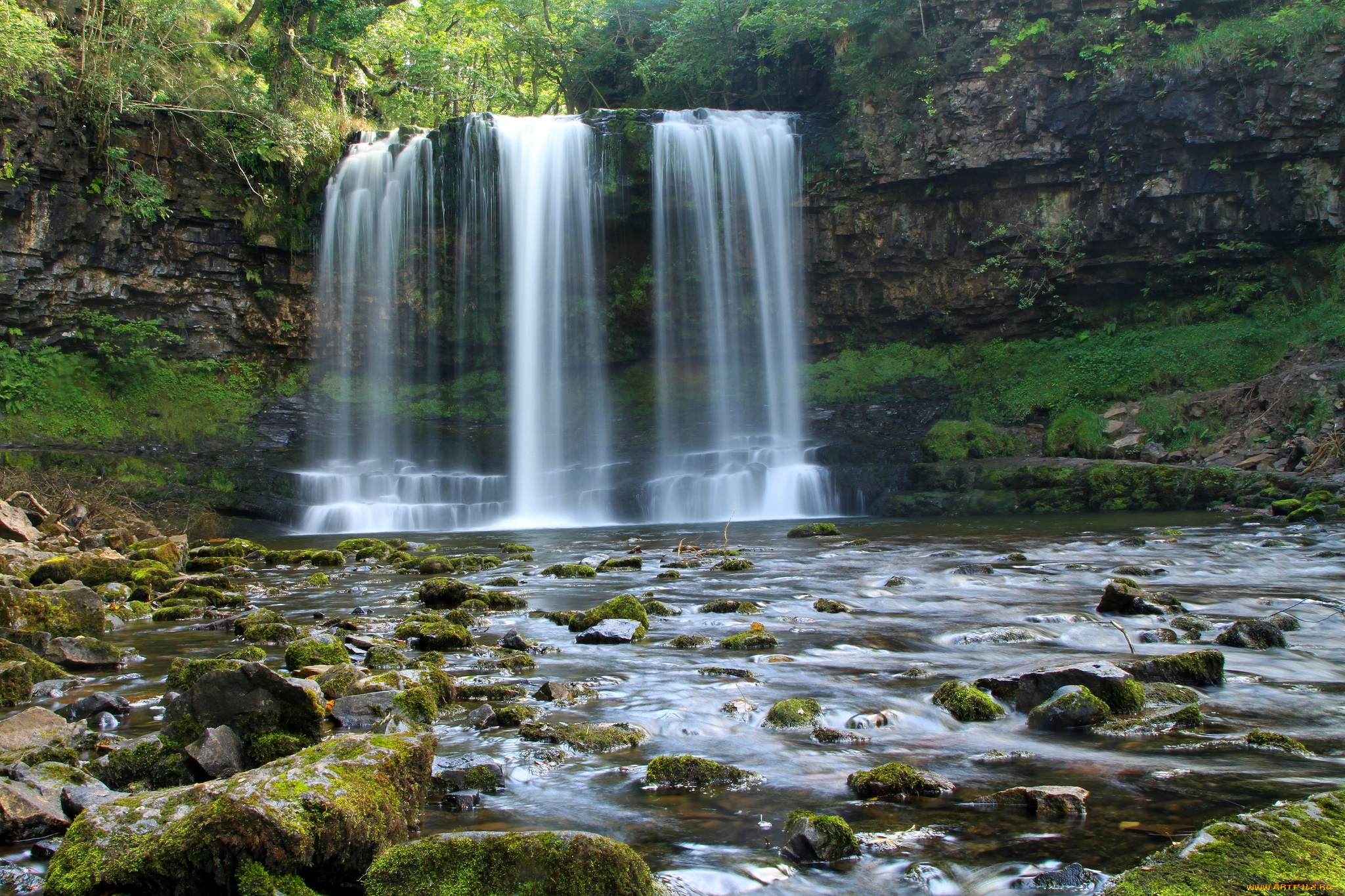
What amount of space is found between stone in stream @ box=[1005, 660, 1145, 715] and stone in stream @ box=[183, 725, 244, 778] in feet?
11.2

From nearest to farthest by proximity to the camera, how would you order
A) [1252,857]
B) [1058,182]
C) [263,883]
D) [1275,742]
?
[1252,857]
[263,883]
[1275,742]
[1058,182]

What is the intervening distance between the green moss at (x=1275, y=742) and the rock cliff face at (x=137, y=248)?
22541mm

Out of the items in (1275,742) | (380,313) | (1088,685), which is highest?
(380,313)

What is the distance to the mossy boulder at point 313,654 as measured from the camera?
4.82m

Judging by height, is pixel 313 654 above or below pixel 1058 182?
below

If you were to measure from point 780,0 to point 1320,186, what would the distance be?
544 inches

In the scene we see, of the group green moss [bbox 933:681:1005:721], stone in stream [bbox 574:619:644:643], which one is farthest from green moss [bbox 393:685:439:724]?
green moss [bbox 933:681:1005:721]

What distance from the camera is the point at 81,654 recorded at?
528 centimetres

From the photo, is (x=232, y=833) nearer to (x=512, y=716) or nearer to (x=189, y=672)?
(x=512, y=716)

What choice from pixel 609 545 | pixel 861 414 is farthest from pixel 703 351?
pixel 609 545

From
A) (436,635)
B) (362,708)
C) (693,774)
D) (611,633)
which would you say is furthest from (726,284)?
(693,774)

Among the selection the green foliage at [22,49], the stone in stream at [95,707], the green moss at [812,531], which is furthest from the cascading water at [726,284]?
the stone in stream at [95,707]

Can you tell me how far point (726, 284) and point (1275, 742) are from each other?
21540 mm

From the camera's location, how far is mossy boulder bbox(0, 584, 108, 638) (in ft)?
18.9
